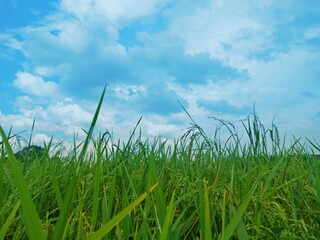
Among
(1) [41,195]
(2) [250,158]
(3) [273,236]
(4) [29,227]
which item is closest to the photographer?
(4) [29,227]

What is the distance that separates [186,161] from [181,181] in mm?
379

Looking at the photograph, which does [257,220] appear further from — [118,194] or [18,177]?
[18,177]

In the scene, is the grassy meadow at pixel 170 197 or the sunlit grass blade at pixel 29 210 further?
the grassy meadow at pixel 170 197

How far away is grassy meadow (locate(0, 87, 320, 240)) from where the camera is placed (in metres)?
1.12

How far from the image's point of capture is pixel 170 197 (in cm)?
222

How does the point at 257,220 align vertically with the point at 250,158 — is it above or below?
below

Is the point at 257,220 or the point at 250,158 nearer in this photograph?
the point at 257,220

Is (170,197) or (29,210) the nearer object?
(29,210)

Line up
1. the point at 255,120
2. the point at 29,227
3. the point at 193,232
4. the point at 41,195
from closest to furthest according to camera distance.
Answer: the point at 29,227
the point at 193,232
the point at 41,195
the point at 255,120

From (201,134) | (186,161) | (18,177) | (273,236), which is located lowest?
(273,236)

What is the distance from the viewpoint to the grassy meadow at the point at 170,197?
1.12 m

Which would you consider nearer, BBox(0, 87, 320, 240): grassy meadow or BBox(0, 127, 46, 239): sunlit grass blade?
BBox(0, 127, 46, 239): sunlit grass blade

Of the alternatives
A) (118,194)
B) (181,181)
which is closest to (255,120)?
(181,181)

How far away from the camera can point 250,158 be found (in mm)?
2949
